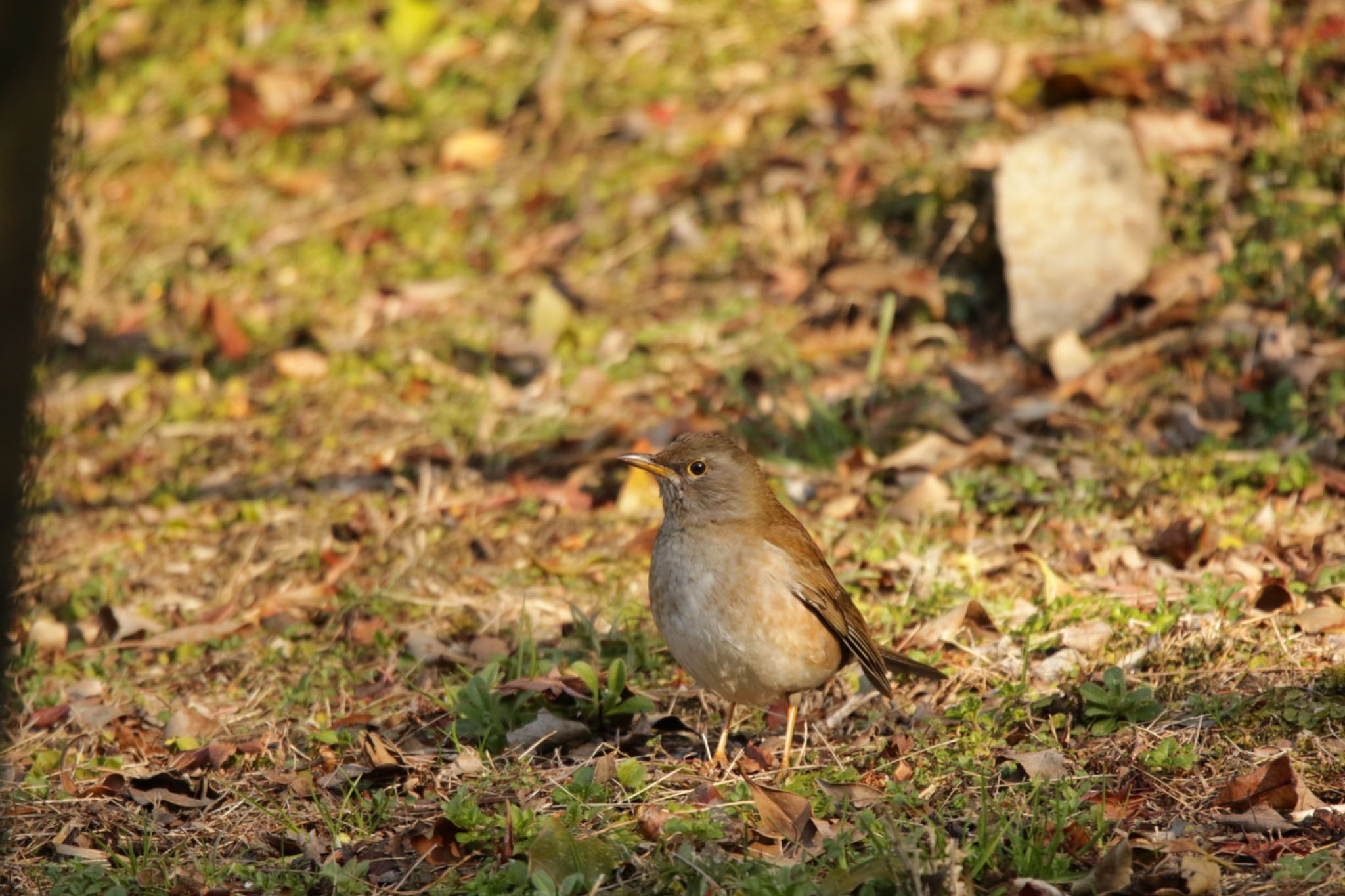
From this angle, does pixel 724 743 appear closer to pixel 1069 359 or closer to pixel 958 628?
pixel 958 628

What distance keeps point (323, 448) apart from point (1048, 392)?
163 inches

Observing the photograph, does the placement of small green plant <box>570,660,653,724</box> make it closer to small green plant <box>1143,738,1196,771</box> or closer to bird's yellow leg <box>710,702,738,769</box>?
bird's yellow leg <box>710,702,738,769</box>

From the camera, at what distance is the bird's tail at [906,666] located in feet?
17.5

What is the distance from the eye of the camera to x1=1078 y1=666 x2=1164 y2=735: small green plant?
16.0 feet

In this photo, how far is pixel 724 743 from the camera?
17.2 ft

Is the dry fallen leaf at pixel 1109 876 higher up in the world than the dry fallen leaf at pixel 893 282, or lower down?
higher up

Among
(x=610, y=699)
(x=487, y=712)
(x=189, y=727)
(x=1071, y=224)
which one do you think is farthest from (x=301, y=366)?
(x=1071, y=224)

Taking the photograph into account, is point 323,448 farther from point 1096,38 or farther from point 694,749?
point 1096,38

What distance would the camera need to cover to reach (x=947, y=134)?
384 inches

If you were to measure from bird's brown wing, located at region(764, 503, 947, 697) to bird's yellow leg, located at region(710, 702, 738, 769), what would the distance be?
511 millimetres

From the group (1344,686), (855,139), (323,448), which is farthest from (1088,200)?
(323,448)

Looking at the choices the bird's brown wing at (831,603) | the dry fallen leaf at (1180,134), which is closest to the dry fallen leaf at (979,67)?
the dry fallen leaf at (1180,134)

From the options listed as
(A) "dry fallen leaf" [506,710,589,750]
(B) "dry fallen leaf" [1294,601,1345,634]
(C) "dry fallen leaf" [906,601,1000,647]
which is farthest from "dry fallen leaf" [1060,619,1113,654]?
(A) "dry fallen leaf" [506,710,589,750]

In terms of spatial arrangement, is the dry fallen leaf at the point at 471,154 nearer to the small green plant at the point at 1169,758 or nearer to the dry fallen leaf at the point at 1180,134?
the dry fallen leaf at the point at 1180,134
